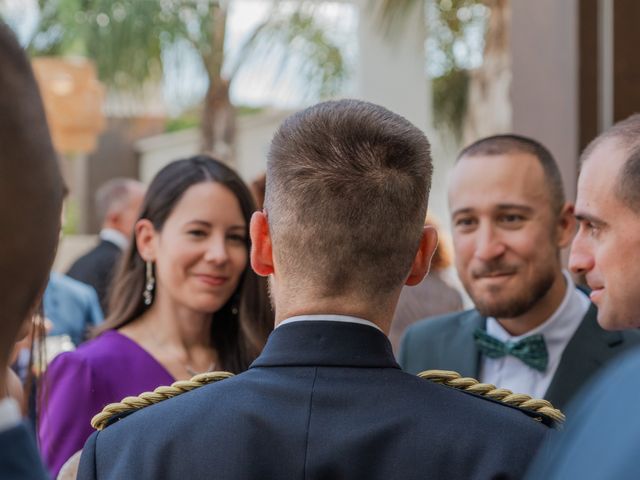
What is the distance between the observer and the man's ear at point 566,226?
138 inches

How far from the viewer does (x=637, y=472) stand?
757 mm

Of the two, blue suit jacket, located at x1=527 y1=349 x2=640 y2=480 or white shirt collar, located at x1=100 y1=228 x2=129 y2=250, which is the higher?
blue suit jacket, located at x1=527 y1=349 x2=640 y2=480

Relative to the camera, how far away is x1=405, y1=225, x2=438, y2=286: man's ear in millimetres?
1988

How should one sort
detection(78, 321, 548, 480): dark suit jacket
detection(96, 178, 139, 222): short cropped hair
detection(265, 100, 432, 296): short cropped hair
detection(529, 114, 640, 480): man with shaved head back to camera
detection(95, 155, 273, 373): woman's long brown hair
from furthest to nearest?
1. detection(96, 178, 139, 222): short cropped hair
2. detection(95, 155, 273, 373): woman's long brown hair
3. detection(529, 114, 640, 480): man with shaved head back to camera
4. detection(265, 100, 432, 296): short cropped hair
5. detection(78, 321, 548, 480): dark suit jacket

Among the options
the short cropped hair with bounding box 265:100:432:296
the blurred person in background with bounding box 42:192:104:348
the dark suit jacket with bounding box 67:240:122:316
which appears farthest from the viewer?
the dark suit jacket with bounding box 67:240:122:316

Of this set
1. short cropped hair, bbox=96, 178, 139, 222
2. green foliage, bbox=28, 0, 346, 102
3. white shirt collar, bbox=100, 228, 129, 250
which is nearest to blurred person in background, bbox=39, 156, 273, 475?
white shirt collar, bbox=100, 228, 129, 250

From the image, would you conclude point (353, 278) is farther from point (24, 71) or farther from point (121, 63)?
point (121, 63)

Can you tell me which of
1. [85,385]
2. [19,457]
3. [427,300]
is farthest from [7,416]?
[427,300]

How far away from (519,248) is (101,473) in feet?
6.15

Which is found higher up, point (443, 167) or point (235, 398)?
point (235, 398)

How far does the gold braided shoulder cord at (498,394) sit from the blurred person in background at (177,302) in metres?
1.65

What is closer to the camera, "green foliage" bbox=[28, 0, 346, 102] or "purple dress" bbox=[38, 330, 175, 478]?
"purple dress" bbox=[38, 330, 175, 478]

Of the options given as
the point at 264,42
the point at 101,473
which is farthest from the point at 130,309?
the point at 264,42

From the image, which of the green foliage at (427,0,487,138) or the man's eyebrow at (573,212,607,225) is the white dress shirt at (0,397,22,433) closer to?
the man's eyebrow at (573,212,607,225)
